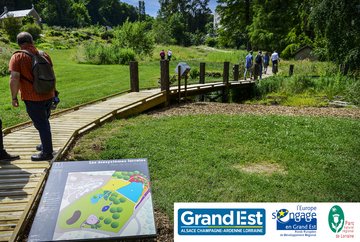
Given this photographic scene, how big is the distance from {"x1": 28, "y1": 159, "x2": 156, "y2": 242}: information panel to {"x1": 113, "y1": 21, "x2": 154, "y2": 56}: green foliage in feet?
93.3

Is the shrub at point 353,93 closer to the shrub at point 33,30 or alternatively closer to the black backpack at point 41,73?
the black backpack at point 41,73

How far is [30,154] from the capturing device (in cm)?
544

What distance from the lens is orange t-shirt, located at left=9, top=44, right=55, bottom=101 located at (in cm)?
445

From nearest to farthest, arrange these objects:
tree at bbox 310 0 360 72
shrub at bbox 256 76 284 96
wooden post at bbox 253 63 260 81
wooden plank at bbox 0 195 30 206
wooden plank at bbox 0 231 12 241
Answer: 1. wooden plank at bbox 0 231 12 241
2. wooden plank at bbox 0 195 30 206
3. tree at bbox 310 0 360 72
4. shrub at bbox 256 76 284 96
5. wooden post at bbox 253 63 260 81

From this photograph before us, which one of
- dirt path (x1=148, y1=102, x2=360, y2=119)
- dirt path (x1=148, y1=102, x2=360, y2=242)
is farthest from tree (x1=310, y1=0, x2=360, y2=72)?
dirt path (x1=148, y1=102, x2=360, y2=242)

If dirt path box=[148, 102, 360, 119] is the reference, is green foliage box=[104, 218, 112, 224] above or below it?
above

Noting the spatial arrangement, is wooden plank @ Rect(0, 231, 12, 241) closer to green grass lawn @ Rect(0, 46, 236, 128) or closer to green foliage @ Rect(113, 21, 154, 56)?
green grass lawn @ Rect(0, 46, 236, 128)

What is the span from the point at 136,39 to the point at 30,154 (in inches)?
1073

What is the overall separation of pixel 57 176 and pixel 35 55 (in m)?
1.96

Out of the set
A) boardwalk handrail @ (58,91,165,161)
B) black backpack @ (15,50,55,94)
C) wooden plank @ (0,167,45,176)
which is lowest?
wooden plank @ (0,167,45,176)

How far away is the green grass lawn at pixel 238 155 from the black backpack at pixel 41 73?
159 centimetres

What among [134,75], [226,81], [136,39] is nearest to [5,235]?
[134,75]

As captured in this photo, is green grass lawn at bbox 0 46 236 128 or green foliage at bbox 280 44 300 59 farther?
green foliage at bbox 280 44 300 59

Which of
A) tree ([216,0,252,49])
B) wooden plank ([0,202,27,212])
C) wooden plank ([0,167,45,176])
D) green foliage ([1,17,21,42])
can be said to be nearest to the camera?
wooden plank ([0,202,27,212])
